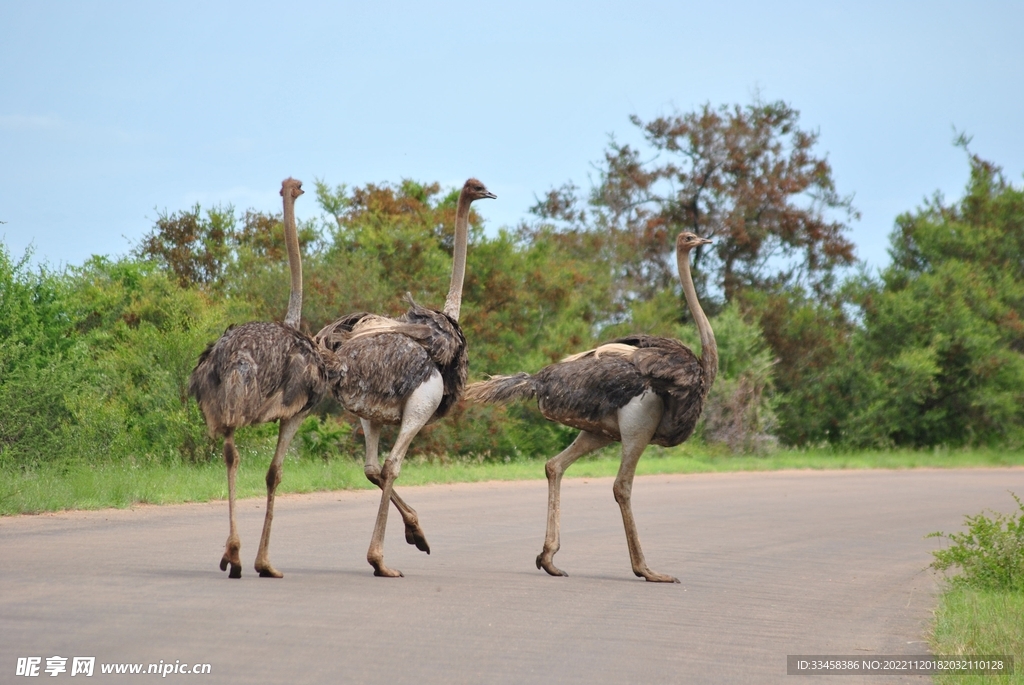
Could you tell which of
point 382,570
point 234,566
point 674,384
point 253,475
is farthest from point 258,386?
point 253,475

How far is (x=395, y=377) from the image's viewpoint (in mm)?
8742

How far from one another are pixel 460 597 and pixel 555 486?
185 centimetres

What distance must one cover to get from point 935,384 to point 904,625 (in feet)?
82.3

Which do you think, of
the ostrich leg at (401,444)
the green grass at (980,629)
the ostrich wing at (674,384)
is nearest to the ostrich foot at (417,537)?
the ostrich leg at (401,444)

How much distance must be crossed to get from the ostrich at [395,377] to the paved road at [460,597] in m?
0.64

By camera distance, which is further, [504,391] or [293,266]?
[504,391]

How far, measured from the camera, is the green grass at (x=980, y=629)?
6.52m

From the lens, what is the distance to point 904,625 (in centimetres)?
798

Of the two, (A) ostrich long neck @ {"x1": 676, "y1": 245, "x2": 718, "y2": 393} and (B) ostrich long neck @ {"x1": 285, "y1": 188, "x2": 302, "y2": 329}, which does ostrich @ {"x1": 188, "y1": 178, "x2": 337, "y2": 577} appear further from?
(A) ostrich long neck @ {"x1": 676, "y1": 245, "x2": 718, "y2": 393}

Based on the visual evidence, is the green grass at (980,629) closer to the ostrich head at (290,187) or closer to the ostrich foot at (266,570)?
the ostrich foot at (266,570)

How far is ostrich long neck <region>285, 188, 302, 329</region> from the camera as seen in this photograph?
343 inches

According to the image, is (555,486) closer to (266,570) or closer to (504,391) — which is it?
(504,391)

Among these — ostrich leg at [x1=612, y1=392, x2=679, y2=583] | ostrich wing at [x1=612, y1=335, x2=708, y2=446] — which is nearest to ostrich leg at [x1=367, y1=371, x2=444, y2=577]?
ostrich leg at [x1=612, y1=392, x2=679, y2=583]

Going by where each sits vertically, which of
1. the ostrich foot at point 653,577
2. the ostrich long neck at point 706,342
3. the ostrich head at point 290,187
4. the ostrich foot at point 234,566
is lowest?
the ostrich foot at point 653,577
